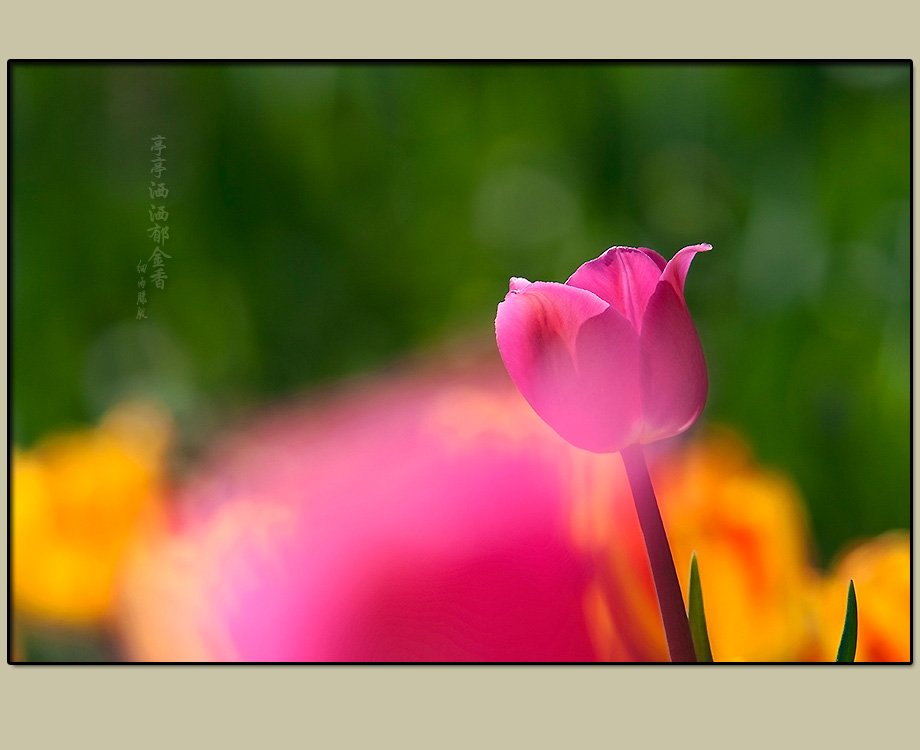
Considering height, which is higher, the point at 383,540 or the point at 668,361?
the point at 668,361

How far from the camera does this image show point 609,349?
0.88 meters

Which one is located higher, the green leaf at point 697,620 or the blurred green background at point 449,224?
the blurred green background at point 449,224

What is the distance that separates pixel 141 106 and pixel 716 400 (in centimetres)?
73

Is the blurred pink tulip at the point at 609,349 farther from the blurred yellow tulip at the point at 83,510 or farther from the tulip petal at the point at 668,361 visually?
the blurred yellow tulip at the point at 83,510

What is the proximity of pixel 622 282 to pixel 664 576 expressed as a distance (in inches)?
9.6

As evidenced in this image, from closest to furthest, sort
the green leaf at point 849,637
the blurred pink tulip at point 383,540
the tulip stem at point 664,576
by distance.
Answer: the tulip stem at point 664,576 → the green leaf at point 849,637 → the blurred pink tulip at point 383,540

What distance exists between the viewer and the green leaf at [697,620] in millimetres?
864

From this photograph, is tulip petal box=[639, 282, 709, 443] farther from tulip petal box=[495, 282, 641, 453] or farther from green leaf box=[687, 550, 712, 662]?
green leaf box=[687, 550, 712, 662]

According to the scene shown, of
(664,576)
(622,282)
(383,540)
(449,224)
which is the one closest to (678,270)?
(622,282)

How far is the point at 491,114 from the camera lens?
1226 mm

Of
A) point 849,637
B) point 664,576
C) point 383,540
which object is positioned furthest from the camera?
point 383,540

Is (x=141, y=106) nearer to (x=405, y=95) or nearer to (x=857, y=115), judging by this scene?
(x=405, y=95)

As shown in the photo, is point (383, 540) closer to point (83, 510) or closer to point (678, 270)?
point (83, 510)

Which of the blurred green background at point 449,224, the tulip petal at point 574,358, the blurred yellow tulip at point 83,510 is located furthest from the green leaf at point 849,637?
the blurred yellow tulip at point 83,510
